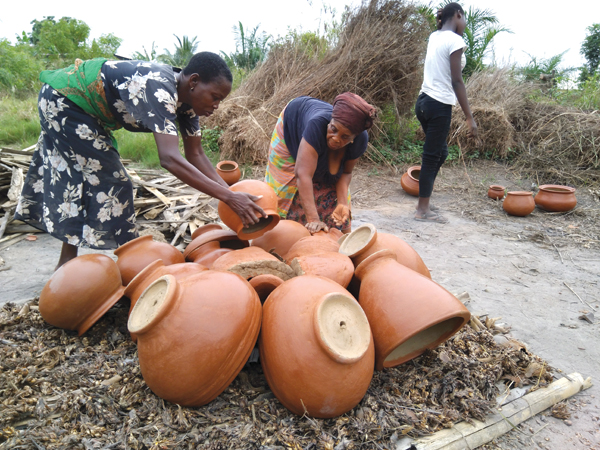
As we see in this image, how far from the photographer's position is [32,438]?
4.30 ft

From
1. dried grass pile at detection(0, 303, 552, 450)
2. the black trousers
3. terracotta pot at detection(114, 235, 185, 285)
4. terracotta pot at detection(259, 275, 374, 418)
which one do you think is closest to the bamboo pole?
dried grass pile at detection(0, 303, 552, 450)

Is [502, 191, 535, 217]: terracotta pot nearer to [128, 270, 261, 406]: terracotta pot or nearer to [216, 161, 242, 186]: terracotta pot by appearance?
[216, 161, 242, 186]: terracotta pot

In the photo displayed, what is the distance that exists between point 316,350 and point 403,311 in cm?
47

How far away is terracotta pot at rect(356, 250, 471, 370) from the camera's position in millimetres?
1546

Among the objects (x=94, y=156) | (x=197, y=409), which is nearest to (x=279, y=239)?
(x=197, y=409)

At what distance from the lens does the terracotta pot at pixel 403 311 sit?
1546mm

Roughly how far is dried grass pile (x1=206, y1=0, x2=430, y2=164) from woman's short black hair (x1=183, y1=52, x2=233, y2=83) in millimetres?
4870

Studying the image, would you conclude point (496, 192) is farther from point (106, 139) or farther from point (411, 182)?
point (106, 139)

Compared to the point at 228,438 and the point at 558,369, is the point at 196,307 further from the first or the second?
the point at 558,369

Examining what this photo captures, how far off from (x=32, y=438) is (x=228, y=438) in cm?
71

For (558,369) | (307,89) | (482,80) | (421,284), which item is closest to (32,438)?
(421,284)

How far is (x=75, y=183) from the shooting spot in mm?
2535

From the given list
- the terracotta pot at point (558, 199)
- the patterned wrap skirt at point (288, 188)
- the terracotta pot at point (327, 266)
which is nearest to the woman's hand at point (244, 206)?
the terracotta pot at point (327, 266)

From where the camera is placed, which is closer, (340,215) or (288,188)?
(340,215)
